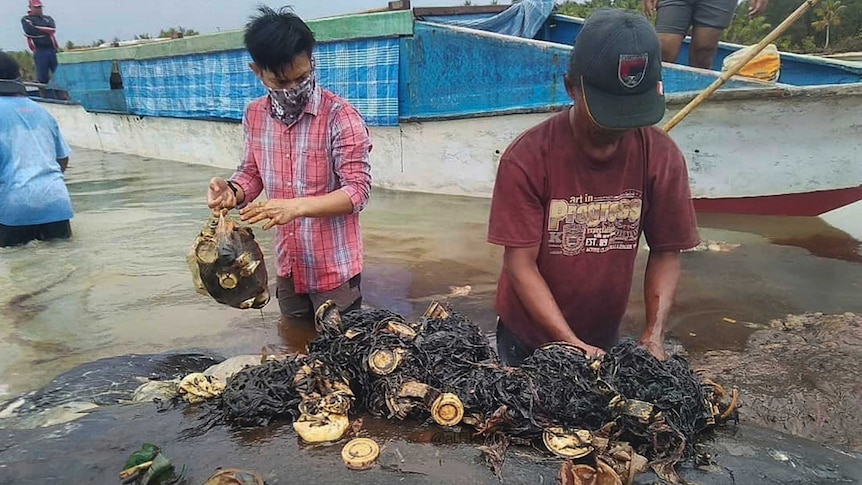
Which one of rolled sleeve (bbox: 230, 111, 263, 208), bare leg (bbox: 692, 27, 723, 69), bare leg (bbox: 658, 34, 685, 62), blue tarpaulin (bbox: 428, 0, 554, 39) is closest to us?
rolled sleeve (bbox: 230, 111, 263, 208)

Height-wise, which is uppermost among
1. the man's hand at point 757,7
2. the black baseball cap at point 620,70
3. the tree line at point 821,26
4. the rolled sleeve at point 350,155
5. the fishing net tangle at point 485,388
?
the tree line at point 821,26

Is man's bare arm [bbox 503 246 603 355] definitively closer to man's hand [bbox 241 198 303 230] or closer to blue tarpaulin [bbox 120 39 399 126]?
man's hand [bbox 241 198 303 230]

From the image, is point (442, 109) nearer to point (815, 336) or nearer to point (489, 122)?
point (489, 122)

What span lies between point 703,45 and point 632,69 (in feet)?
18.1

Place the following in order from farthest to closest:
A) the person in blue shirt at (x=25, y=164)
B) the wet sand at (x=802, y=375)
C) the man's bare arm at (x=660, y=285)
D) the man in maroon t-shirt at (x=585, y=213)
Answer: the person in blue shirt at (x=25, y=164)
the wet sand at (x=802, y=375)
the man's bare arm at (x=660, y=285)
the man in maroon t-shirt at (x=585, y=213)

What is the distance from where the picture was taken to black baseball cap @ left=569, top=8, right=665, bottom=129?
200 centimetres

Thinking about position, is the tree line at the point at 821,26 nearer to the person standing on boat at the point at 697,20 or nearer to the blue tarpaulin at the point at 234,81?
the blue tarpaulin at the point at 234,81

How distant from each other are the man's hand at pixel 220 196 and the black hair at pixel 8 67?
14.5 feet

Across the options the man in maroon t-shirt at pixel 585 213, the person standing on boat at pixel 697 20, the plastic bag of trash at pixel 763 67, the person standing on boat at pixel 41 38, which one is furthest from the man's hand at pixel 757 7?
the person standing on boat at pixel 41 38

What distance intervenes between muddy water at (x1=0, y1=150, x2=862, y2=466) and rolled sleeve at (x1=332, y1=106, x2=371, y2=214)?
132 centimetres

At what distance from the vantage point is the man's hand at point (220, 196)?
308 centimetres

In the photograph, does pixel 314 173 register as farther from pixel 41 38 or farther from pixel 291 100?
pixel 41 38

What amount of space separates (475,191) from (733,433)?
6.42 meters

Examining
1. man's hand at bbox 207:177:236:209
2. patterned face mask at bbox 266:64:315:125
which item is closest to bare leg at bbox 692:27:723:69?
patterned face mask at bbox 266:64:315:125
